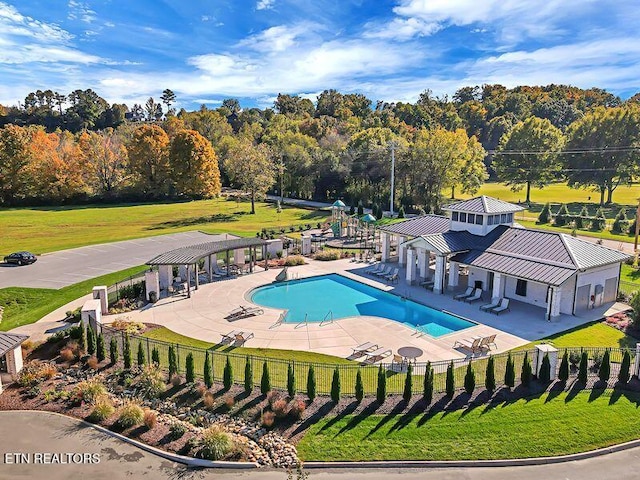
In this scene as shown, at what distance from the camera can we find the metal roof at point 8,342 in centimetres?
1815

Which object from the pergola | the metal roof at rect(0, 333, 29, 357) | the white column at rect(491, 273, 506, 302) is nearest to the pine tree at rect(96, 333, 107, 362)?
the metal roof at rect(0, 333, 29, 357)

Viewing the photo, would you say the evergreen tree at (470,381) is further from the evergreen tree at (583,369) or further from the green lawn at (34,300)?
the green lawn at (34,300)

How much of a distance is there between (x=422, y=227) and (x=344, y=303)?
37.0 feet

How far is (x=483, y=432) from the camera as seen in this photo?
15.4m

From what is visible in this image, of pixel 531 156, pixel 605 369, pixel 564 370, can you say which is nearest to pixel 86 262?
pixel 564 370

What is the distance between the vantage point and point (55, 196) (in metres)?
77.3

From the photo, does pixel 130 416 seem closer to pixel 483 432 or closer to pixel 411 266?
pixel 483 432

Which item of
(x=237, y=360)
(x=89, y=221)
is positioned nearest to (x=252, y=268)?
(x=237, y=360)

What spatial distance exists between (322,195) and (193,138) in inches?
921

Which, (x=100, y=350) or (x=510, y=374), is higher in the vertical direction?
(x=510, y=374)

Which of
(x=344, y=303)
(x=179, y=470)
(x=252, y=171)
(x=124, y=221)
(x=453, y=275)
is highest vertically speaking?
(x=252, y=171)

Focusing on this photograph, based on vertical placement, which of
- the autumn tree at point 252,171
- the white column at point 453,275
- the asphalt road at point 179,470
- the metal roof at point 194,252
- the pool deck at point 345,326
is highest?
the autumn tree at point 252,171

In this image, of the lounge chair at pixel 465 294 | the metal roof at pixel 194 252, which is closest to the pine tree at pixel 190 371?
the metal roof at pixel 194 252

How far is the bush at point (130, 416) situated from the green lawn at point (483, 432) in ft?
19.1
